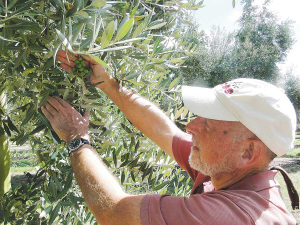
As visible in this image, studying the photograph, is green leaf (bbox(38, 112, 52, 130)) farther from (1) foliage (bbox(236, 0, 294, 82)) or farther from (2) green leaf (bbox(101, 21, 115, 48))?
(1) foliage (bbox(236, 0, 294, 82))

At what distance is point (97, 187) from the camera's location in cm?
124

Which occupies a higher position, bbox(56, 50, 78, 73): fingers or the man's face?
bbox(56, 50, 78, 73): fingers

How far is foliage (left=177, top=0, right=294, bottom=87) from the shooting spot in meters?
12.9

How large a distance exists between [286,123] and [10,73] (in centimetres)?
132

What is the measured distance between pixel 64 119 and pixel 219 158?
2.59ft

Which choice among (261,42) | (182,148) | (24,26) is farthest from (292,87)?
(24,26)

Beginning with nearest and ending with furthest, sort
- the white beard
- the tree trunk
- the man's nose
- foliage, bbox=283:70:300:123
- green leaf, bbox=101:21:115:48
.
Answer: green leaf, bbox=101:21:115:48, the white beard, the man's nose, the tree trunk, foliage, bbox=283:70:300:123

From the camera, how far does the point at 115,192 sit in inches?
48.7

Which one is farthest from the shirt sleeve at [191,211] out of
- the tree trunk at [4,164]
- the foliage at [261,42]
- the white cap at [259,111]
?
the foliage at [261,42]

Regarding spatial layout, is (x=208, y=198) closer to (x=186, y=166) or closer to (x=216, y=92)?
(x=216, y=92)

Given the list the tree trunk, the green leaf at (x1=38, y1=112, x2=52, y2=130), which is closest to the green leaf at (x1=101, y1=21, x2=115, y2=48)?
the green leaf at (x1=38, y1=112, x2=52, y2=130)

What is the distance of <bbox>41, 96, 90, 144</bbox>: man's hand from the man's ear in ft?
2.57

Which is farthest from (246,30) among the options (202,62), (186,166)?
(186,166)

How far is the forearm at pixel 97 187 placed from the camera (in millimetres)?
1214
